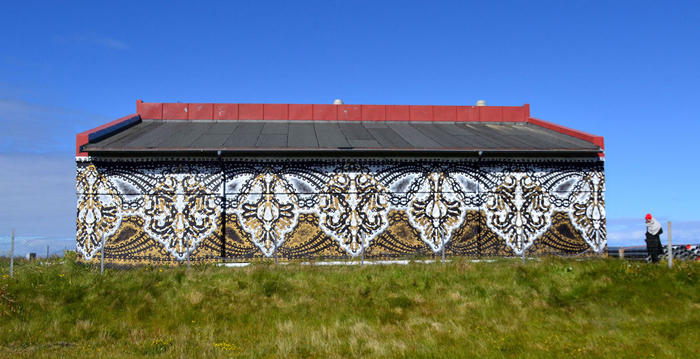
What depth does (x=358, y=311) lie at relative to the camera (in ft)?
40.1

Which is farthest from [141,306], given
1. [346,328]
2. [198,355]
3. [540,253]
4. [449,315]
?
[540,253]

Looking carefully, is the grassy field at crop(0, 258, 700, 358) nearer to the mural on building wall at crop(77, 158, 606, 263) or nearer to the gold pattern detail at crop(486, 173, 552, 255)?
the mural on building wall at crop(77, 158, 606, 263)

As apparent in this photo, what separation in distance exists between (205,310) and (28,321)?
3650mm

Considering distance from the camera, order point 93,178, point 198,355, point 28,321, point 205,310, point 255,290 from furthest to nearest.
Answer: point 93,178 < point 255,290 < point 205,310 < point 28,321 < point 198,355

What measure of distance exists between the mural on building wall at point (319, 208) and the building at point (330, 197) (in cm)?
3

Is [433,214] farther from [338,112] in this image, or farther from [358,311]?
[338,112]

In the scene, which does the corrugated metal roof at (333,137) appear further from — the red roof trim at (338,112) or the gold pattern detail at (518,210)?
the gold pattern detail at (518,210)

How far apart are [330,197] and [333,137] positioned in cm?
277

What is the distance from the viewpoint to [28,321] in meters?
11.6

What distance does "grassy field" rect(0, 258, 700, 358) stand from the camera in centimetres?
974

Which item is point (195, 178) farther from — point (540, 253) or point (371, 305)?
point (540, 253)

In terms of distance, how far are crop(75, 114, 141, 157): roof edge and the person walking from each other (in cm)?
1704

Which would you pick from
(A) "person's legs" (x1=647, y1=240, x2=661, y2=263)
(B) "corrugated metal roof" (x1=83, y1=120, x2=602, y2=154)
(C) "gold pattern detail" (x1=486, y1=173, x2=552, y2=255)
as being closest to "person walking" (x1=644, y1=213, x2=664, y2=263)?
(A) "person's legs" (x1=647, y1=240, x2=661, y2=263)

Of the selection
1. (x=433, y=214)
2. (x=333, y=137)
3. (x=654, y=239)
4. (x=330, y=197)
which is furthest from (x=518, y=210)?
(x=333, y=137)
